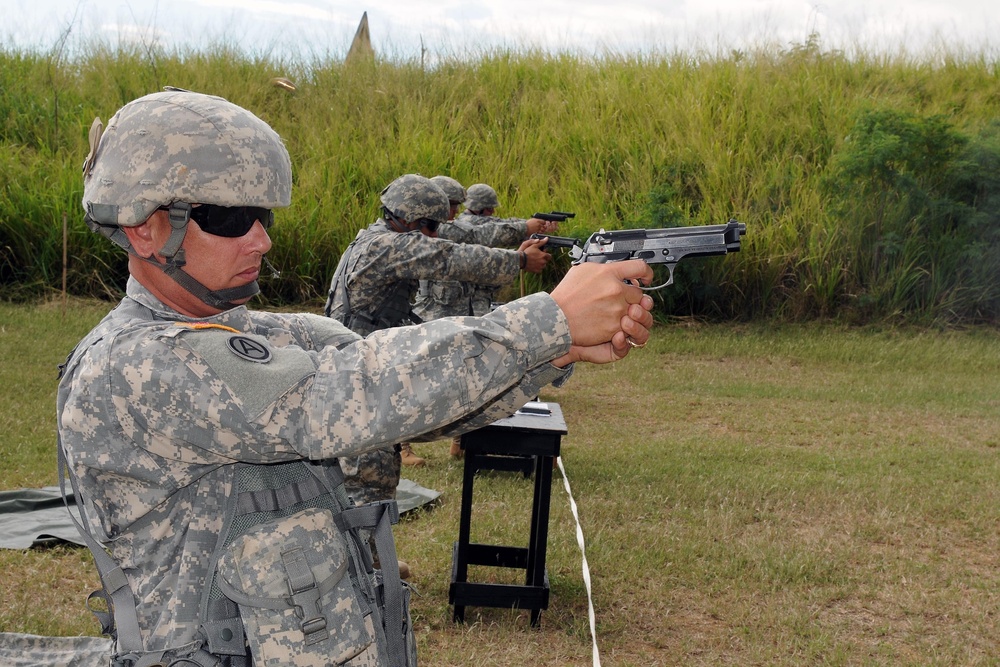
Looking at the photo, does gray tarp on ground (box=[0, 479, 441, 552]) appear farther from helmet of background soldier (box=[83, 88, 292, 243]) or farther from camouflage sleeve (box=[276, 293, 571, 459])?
camouflage sleeve (box=[276, 293, 571, 459])

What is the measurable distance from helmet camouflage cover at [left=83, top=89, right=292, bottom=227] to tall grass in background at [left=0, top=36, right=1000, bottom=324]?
10909mm

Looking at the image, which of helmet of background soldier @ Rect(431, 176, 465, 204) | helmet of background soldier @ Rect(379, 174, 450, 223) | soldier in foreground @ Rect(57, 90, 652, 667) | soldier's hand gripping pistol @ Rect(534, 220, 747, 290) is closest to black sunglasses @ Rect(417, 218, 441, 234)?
helmet of background soldier @ Rect(379, 174, 450, 223)

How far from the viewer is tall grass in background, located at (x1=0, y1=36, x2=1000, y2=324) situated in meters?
13.0

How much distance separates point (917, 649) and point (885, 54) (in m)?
14.1

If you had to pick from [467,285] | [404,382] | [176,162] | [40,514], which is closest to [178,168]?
[176,162]

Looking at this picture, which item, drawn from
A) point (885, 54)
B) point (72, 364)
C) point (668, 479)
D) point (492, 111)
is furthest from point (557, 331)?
point (885, 54)

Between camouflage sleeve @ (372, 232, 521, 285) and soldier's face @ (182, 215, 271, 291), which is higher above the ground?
soldier's face @ (182, 215, 271, 291)

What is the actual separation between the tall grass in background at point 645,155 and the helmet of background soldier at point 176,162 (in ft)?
35.8

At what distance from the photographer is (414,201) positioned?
620 cm

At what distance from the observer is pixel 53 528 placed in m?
5.78

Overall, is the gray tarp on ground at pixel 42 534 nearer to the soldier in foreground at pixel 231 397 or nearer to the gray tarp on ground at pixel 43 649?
the gray tarp on ground at pixel 43 649

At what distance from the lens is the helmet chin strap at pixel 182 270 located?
195 centimetres

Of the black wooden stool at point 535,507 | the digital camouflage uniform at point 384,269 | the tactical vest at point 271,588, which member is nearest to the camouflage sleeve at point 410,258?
the digital camouflage uniform at point 384,269

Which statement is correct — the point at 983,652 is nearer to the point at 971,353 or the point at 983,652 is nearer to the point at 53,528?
the point at 53,528
